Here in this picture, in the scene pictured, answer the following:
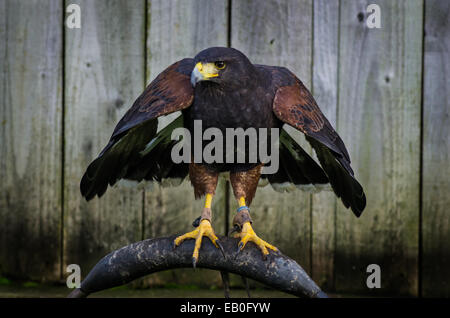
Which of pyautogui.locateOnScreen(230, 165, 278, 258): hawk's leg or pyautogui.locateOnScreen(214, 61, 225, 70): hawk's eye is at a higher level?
pyautogui.locateOnScreen(214, 61, 225, 70): hawk's eye

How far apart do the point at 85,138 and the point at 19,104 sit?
0.37m

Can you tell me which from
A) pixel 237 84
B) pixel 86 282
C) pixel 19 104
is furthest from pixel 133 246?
pixel 19 104

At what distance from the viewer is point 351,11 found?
9.73 feet

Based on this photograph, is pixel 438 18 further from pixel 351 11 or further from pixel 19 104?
pixel 19 104

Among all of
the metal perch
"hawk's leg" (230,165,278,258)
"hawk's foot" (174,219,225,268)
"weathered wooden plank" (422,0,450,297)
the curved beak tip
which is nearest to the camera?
the metal perch

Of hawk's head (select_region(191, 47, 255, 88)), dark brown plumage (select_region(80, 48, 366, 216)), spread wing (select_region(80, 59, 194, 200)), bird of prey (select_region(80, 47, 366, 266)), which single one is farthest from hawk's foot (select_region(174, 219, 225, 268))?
→ hawk's head (select_region(191, 47, 255, 88))

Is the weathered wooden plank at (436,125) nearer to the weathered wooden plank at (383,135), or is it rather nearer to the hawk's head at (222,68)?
the weathered wooden plank at (383,135)

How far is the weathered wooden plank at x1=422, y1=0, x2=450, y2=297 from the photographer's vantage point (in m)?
2.96

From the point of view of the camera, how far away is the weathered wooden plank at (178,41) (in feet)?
9.77

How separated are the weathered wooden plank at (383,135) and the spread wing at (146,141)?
95 centimetres

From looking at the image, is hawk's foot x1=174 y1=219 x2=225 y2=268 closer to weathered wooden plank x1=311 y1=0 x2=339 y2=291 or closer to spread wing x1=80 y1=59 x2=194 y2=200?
spread wing x1=80 y1=59 x2=194 y2=200

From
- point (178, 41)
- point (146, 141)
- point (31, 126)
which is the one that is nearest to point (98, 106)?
point (31, 126)

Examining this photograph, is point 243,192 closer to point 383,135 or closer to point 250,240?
point 250,240

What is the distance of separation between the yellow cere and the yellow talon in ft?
1.79
